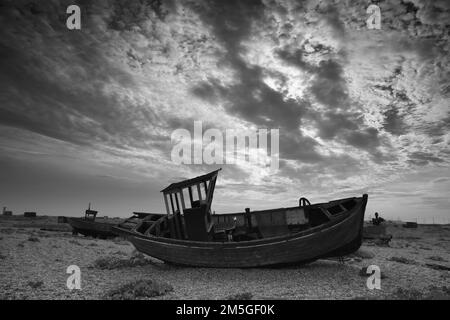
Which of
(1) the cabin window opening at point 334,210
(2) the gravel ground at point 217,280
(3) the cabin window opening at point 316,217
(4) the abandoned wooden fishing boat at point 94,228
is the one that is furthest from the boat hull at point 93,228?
(1) the cabin window opening at point 334,210

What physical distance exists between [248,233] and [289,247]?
→ 14.0 ft

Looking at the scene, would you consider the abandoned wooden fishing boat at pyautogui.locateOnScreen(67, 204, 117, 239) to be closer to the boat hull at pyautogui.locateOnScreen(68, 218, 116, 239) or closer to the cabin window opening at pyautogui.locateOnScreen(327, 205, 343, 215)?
the boat hull at pyautogui.locateOnScreen(68, 218, 116, 239)

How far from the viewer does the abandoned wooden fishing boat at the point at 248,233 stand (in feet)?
39.6

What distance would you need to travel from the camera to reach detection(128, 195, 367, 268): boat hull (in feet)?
39.3

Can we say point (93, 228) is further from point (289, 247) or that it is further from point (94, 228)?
point (289, 247)

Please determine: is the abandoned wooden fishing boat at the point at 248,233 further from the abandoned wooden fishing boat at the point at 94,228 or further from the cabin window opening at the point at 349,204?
the abandoned wooden fishing boat at the point at 94,228

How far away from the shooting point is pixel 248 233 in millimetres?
16062

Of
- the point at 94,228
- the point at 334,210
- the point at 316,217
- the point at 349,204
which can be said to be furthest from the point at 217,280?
the point at 94,228

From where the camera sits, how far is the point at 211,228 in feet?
50.8

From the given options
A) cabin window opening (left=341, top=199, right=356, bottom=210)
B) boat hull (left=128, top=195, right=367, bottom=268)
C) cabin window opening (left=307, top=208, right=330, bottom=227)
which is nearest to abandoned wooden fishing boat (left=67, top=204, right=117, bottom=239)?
boat hull (left=128, top=195, right=367, bottom=268)

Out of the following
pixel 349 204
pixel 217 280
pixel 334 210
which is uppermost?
pixel 349 204

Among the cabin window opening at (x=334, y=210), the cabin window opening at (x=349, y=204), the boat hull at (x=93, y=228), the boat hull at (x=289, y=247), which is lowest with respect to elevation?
the boat hull at (x=93, y=228)
